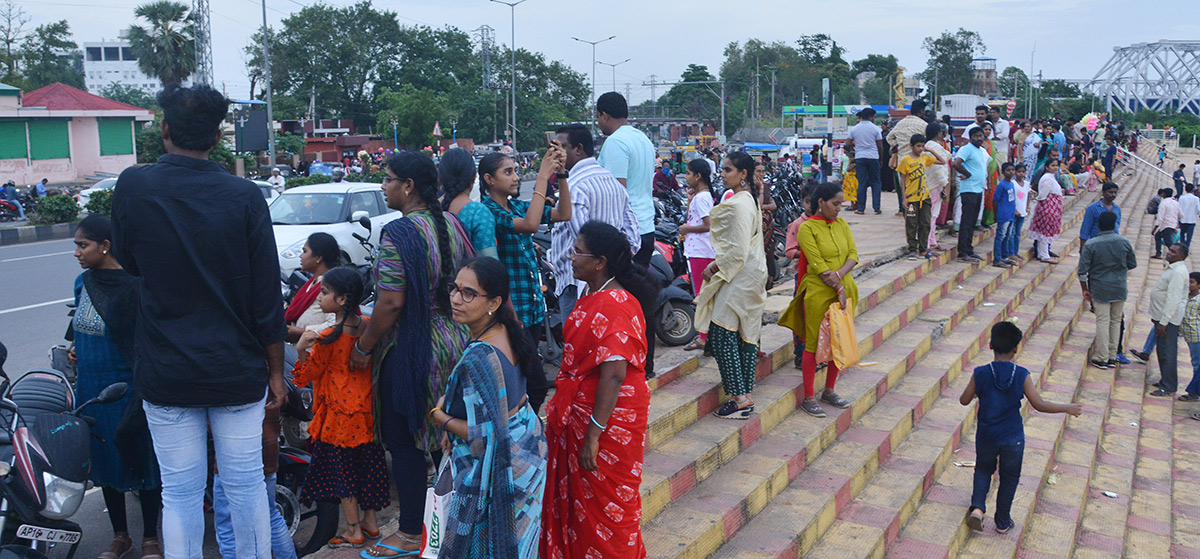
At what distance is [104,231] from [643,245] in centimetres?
291

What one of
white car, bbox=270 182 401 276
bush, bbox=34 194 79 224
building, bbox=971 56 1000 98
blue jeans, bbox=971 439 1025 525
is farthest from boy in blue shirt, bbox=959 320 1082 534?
building, bbox=971 56 1000 98

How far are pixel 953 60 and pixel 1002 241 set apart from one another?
84.0 metres

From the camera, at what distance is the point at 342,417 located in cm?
358

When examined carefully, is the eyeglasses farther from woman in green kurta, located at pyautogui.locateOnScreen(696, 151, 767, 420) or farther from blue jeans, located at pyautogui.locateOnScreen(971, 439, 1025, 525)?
blue jeans, located at pyautogui.locateOnScreen(971, 439, 1025, 525)

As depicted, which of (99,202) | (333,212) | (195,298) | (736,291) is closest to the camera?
(195,298)

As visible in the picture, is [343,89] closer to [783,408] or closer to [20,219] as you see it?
[20,219]

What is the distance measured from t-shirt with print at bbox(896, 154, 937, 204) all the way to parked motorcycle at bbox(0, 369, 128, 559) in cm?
829

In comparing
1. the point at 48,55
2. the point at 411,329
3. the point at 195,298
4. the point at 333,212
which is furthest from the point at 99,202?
the point at 48,55

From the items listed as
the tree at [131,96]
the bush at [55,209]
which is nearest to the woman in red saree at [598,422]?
the bush at [55,209]

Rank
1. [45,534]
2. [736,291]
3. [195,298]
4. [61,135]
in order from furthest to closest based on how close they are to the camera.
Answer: [61,135] → [736,291] → [45,534] → [195,298]

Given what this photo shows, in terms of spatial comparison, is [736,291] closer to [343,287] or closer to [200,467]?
[343,287]

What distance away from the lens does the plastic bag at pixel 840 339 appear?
5203 mm

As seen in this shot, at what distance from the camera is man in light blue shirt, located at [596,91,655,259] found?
4984 mm

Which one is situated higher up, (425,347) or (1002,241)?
(425,347)
